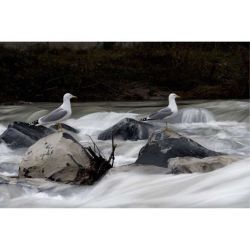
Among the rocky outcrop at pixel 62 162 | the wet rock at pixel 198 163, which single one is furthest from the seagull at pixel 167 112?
the rocky outcrop at pixel 62 162

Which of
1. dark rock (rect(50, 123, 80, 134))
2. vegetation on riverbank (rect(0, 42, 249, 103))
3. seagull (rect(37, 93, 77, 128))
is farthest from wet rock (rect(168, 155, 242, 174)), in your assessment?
seagull (rect(37, 93, 77, 128))

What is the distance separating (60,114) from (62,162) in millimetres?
326

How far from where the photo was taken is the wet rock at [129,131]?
4930 millimetres

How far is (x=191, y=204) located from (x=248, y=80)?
3.09 feet

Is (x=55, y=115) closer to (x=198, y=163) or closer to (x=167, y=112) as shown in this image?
(x=167, y=112)

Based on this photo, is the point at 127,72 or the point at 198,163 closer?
the point at 198,163

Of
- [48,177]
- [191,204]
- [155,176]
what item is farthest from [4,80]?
[191,204]

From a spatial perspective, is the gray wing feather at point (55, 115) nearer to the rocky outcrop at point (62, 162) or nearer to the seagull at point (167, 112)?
the rocky outcrop at point (62, 162)

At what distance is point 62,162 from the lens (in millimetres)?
4891

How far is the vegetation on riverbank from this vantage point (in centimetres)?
493

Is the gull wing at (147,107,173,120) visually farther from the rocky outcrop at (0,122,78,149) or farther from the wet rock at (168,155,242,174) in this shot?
the rocky outcrop at (0,122,78,149)

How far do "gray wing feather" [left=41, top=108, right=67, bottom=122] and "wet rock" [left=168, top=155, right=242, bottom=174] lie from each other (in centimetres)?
79

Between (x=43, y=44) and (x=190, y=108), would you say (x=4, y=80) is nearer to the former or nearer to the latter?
(x=43, y=44)

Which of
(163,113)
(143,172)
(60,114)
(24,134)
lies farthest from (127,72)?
(24,134)
